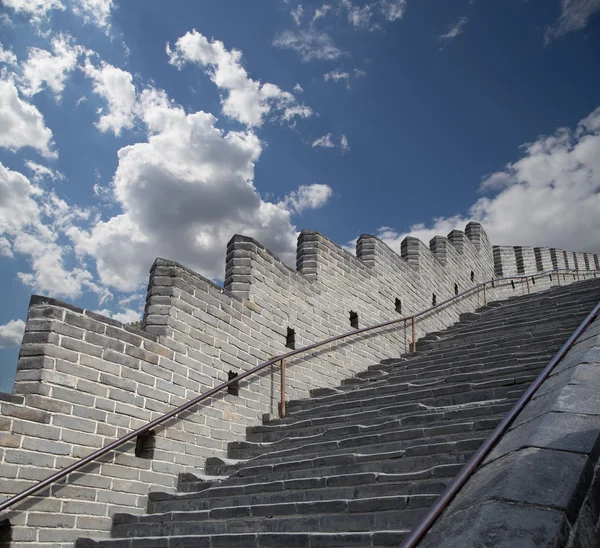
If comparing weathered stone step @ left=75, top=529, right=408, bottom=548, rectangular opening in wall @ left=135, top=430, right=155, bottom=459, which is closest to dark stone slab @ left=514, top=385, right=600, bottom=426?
weathered stone step @ left=75, top=529, right=408, bottom=548

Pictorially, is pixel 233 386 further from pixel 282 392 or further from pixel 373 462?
pixel 373 462

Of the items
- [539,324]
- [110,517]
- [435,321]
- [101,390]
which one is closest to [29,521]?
[110,517]

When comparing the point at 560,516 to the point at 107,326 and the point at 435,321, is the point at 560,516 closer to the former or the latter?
the point at 107,326

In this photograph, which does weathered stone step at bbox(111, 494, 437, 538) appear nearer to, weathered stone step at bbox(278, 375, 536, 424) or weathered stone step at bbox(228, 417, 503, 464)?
weathered stone step at bbox(228, 417, 503, 464)

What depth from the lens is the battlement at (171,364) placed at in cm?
479

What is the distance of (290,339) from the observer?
8078 mm

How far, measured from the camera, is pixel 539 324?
8297 mm

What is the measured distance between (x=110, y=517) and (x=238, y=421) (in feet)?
6.38

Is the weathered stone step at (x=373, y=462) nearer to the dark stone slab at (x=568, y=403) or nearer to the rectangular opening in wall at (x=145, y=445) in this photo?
the dark stone slab at (x=568, y=403)

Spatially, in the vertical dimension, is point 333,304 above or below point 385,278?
below

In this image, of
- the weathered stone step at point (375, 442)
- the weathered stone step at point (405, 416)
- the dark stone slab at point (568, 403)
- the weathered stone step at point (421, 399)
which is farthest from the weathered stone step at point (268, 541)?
the weathered stone step at point (421, 399)

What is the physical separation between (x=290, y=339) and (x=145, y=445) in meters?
2.81

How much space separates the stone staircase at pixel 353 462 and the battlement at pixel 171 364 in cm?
29

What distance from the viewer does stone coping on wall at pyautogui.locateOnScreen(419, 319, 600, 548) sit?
90.1 inches
